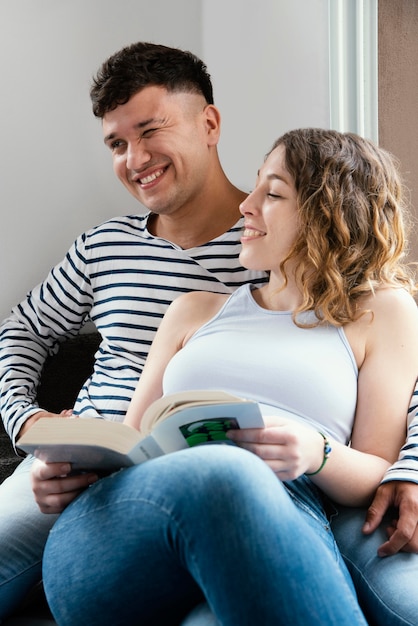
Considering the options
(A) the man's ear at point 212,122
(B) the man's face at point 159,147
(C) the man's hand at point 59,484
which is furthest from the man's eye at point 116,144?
(C) the man's hand at point 59,484

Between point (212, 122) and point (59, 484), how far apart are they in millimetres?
1097

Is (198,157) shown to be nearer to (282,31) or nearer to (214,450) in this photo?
(282,31)

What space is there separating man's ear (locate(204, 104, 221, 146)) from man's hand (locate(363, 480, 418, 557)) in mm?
990

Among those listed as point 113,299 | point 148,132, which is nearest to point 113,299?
point 113,299

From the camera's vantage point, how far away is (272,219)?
1509mm

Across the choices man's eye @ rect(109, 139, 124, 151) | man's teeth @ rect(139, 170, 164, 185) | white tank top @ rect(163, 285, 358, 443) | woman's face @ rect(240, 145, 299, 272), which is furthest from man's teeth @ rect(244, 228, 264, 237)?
man's eye @ rect(109, 139, 124, 151)

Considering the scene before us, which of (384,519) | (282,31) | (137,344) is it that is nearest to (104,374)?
(137,344)

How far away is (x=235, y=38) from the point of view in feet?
7.57

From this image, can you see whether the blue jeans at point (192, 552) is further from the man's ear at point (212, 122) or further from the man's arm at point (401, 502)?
the man's ear at point (212, 122)

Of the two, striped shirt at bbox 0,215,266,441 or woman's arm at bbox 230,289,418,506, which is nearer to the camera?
woman's arm at bbox 230,289,418,506

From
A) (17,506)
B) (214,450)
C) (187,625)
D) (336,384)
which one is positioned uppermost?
(214,450)

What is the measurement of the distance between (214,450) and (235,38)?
5.29 feet

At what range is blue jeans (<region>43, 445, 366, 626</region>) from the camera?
91 centimetres

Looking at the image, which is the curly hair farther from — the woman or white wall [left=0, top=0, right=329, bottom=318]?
white wall [left=0, top=0, right=329, bottom=318]
